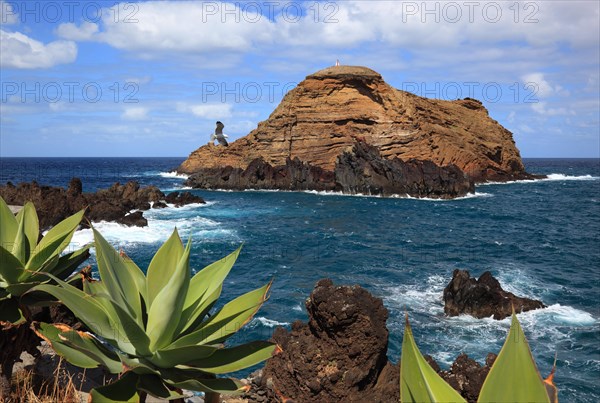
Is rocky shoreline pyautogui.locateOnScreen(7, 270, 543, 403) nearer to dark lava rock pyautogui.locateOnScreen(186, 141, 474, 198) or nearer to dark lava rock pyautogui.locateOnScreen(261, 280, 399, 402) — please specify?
dark lava rock pyautogui.locateOnScreen(261, 280, 399, 402)

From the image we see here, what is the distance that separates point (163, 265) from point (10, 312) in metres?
1.19

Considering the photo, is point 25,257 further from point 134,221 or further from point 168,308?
point 134,221

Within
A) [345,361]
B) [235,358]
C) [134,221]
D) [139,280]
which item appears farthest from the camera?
[134,221]

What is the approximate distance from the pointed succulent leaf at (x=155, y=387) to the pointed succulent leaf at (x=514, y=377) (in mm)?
1586

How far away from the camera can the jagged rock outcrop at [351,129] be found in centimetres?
6106

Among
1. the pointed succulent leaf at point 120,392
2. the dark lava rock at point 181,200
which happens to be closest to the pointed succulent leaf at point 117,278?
the pointed succulent leaf at point 120,392

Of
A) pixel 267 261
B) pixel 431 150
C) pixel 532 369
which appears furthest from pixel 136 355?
pixel 431 150

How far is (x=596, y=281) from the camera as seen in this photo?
770 inches

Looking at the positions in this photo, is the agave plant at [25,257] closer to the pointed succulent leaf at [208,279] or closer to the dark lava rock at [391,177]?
the pointed succulent leaf at [208,279]

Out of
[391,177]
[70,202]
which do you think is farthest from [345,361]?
[391,177]

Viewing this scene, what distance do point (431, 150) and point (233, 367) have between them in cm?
6111

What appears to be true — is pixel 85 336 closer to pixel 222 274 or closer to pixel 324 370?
pixel 222 274

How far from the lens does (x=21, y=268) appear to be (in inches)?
136

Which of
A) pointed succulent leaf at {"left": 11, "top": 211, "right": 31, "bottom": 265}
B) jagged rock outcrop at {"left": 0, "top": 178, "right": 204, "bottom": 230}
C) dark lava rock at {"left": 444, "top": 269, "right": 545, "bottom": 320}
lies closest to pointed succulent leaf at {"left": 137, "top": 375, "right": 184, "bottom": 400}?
pointed succulent leaf at {"left": 11, "top": 211, "right": 31, "bottom": 265}
